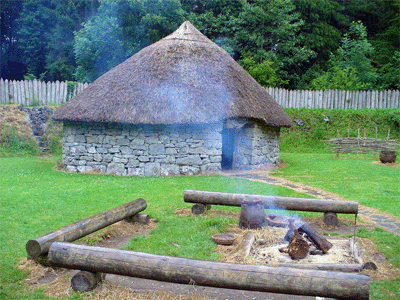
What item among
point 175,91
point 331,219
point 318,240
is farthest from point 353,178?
point 318,240

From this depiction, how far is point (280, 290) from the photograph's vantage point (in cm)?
382

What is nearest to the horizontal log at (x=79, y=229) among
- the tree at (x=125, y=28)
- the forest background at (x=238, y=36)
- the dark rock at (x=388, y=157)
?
the dark rock at (x=388, y=157)

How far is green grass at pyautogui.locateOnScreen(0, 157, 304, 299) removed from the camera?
226 inches

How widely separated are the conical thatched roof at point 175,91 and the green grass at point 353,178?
7.60 ft

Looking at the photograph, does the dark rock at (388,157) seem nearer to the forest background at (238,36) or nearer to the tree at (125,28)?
the forest background at (238,36)

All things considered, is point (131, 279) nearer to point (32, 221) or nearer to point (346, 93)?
point (32, 221)

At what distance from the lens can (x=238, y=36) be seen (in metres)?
28.3

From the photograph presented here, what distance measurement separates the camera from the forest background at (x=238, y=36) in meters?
25.7

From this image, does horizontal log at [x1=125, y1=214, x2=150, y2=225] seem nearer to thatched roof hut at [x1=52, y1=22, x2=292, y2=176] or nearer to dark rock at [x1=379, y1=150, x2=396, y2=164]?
thatched roof hut at [x1=52, y1=22, x2=292, y2=176]

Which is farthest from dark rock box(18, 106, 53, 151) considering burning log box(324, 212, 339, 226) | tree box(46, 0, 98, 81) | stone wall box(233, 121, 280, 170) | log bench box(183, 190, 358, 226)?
burning log box(324, 212, 339, 226)

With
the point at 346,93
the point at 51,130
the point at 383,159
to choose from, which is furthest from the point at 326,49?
the point at 51,130

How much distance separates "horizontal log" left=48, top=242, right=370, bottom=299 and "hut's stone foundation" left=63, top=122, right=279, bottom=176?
916 cm

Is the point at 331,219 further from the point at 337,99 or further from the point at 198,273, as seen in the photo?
the point at 337,99

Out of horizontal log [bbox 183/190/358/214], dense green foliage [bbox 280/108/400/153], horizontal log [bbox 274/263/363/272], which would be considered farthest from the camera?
dense green foliage [bbox 280/108/400/153]
